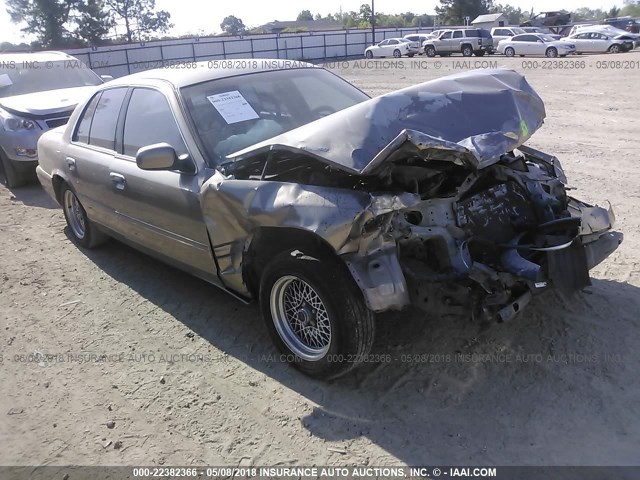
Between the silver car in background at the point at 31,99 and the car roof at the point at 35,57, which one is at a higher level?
the car roof at the point at 35,57

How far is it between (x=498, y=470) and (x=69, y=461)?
219cm

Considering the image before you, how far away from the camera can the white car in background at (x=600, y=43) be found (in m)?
28.2

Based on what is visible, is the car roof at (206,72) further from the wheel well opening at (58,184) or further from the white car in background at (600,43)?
the white car in background at (600,43)

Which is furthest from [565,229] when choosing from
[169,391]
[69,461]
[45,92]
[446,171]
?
[45,92]

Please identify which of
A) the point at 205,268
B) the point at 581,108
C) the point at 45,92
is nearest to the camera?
the point at 205,268

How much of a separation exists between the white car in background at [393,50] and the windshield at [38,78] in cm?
2980

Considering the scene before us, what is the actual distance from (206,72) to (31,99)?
19.5ft

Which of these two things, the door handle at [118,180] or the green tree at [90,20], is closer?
the door handle at [118,180]

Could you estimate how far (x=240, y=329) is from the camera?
→ 3.89m

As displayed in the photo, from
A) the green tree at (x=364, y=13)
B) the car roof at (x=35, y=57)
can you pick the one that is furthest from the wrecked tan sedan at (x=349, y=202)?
the green tree at (x=364, y=13)

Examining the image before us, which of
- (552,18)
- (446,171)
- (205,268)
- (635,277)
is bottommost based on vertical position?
(635,277)

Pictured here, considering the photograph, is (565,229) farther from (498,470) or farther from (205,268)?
(205,268)

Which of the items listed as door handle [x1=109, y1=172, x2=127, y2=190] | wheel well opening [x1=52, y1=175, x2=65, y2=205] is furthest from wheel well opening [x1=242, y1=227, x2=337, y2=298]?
wheel well opening [x1=52, y1=175, x2=65, y2=205]

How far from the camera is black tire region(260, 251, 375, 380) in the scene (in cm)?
287
